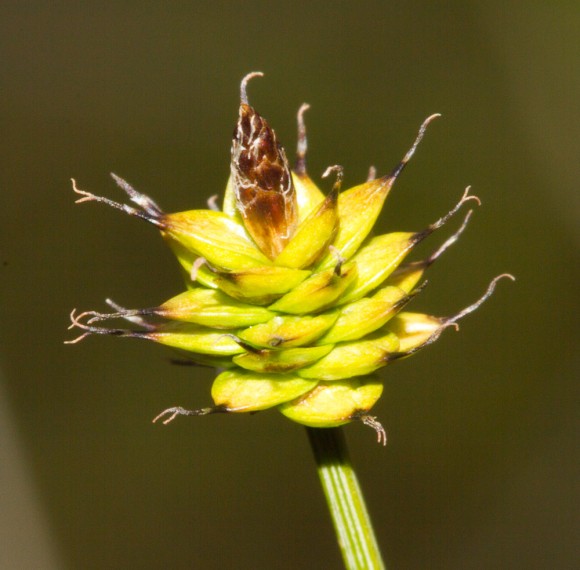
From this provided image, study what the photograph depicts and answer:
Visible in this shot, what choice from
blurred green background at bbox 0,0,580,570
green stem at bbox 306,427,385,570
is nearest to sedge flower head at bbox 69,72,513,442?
green stem at bbox 306,427,385,570

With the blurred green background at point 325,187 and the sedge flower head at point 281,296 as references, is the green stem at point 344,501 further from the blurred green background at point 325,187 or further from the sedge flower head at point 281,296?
the blurred green background at point 325,187

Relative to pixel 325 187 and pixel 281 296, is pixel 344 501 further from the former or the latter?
pixel 325 187

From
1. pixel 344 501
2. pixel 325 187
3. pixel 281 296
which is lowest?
pixel 344 501

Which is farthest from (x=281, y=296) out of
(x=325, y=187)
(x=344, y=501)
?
(x=325, y=187)

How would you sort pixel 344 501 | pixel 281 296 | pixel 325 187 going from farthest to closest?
1. pixel 325 187
2. pixel 344 501
3. pixel 281 296

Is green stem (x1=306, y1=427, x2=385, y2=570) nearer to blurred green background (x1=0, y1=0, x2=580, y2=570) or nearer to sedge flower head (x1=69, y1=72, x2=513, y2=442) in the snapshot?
sedge flower head (x1=69, y1=72, x2=513, y2=442)

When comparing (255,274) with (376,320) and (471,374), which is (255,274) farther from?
(471,374)
